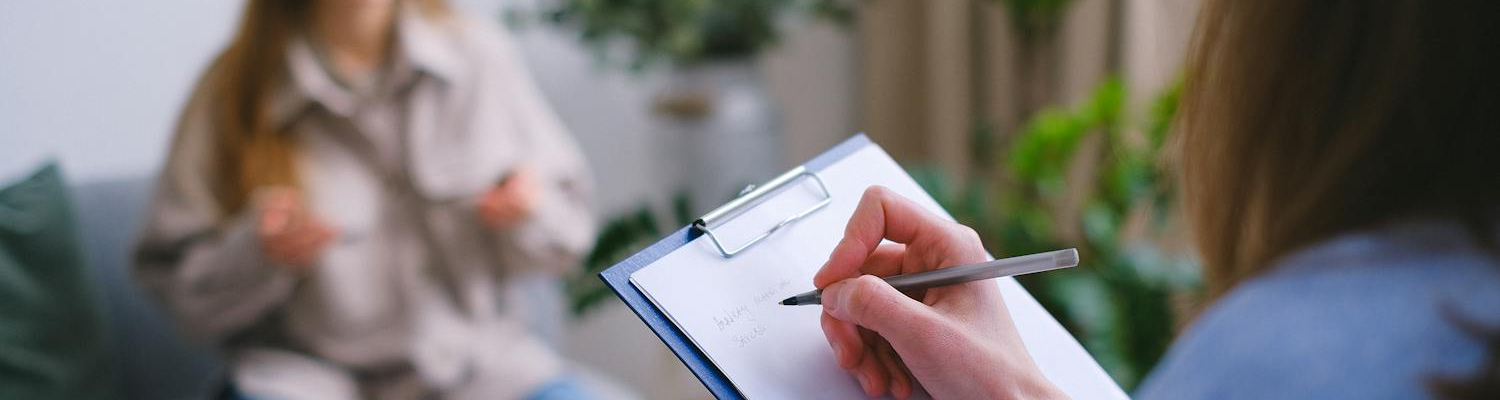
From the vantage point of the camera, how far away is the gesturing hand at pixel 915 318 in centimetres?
59

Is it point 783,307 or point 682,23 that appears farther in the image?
point 682,23

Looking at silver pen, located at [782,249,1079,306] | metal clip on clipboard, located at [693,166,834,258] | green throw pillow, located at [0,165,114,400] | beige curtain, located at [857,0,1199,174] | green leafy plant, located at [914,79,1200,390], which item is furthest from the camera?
beige curtain, located at [857,0,1199,174]

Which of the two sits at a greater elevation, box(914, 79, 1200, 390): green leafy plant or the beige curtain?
the beige curtain

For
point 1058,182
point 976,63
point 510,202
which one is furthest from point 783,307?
point 976,63

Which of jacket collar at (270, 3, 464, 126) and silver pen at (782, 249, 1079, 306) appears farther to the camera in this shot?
jacket collar at (270, 3, 464, 126)

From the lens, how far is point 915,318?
0.59m

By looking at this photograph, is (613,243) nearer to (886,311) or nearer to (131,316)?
(131,316)

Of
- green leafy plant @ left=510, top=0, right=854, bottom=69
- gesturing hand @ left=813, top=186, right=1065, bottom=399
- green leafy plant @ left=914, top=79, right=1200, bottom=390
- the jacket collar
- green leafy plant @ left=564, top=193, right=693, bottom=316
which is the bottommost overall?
green leafy plant @ left=914, top=79, right=1200, bottom=390

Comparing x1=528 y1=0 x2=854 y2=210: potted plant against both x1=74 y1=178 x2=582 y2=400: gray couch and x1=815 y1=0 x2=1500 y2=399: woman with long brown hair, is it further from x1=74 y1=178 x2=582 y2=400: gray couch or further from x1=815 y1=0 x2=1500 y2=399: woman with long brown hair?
x1=815 y1=0 x2=1500 y2=399: woman with long brown hair

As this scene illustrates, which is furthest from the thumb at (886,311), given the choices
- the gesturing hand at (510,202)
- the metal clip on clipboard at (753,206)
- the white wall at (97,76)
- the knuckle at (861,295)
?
the white wall at (97,76)

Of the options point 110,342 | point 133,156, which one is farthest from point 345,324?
point 133,156

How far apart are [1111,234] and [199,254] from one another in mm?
1248

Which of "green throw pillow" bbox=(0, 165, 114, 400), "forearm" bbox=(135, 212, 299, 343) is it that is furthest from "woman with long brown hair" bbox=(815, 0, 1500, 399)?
"green throw pillow" bbox=(0, 165, 114, 400)

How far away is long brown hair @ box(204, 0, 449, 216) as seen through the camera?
118 cm
